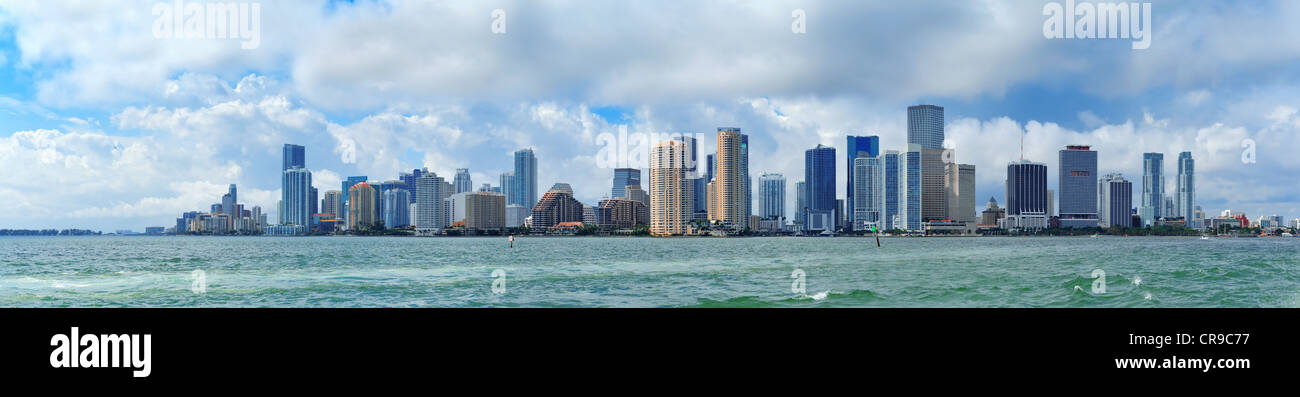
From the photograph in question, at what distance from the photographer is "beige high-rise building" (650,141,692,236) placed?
96.2 m

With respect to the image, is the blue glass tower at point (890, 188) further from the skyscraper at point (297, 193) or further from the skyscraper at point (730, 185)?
the skyscraper at point (297, 193)

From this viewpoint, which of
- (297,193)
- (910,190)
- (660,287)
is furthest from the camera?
(910,190)

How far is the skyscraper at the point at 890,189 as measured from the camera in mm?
95750

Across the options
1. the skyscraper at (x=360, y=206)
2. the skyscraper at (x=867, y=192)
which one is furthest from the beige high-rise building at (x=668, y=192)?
the skyscraper at (x=360, y=206)

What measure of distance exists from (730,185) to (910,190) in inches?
959

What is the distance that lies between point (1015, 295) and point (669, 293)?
10.7 m

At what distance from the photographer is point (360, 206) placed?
78.5 m

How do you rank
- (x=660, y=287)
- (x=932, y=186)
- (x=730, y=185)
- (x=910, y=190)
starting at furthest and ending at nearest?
1. (x=730, y=185)
2. (x=910, y=190)
3. (x=932, y=186)
4. (x=660, y=287)

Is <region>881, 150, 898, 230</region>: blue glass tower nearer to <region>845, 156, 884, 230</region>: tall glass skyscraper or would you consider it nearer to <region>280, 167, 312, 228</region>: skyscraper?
<region>845, 156, 884, 230</region>: tall glass skyscraper

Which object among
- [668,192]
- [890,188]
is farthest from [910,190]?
[668,192]

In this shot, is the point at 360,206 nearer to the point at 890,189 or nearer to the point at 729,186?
the point at 729,186

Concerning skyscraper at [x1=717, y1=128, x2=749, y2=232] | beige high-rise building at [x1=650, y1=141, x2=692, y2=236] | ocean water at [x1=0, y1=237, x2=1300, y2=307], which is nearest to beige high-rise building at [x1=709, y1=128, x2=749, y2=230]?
skyscraper at [x1=717, y1=128, x2=749, y2=232]
